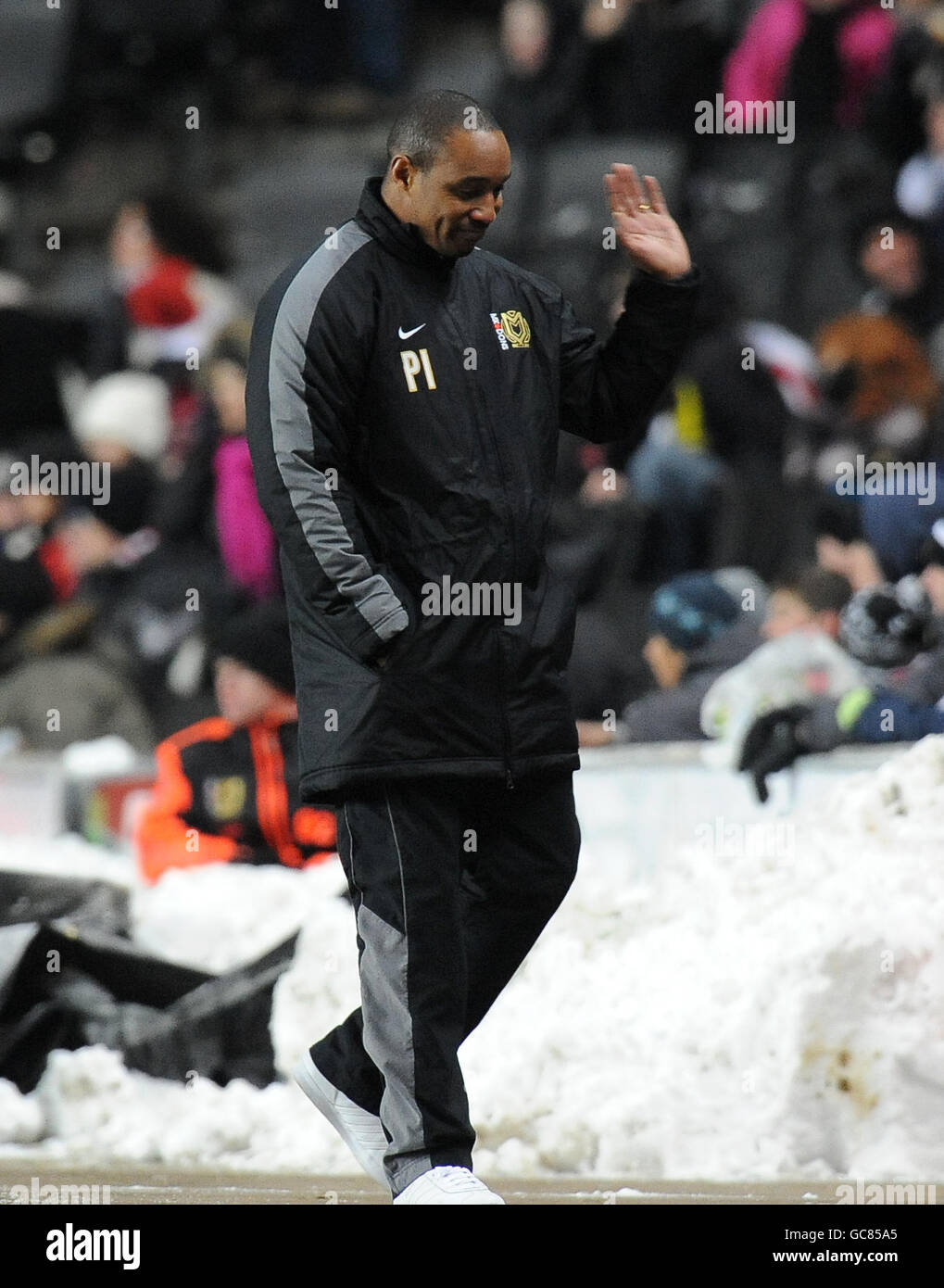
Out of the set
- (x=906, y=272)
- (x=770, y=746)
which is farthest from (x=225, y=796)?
(x=906, y=272)

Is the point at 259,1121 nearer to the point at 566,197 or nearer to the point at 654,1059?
the point at 654,1059

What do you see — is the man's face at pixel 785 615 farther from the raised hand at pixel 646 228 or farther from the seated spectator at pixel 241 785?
the raised hand at pixel 646 228

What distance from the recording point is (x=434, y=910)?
4543mm

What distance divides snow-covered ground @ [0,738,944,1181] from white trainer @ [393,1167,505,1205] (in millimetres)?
1182

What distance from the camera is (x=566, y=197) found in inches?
481

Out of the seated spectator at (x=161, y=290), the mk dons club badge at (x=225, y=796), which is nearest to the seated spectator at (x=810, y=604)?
the mk dons club badge at (x=225, y=796)

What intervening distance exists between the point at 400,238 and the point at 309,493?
0.58 metres

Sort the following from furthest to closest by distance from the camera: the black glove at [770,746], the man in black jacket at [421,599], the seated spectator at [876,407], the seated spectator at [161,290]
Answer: the seated spectator at [161,290] < the seated spectator at [876,407] < the black glove at [770,746] < the man in black jacket at [421,599]

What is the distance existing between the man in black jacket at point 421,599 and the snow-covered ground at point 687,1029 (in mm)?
1121

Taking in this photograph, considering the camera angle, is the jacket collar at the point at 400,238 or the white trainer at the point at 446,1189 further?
the jacket collar at the point at 400,238

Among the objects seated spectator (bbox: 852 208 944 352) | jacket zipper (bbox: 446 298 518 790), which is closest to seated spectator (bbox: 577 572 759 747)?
seated spectator (bbox: 852 208 944 352)

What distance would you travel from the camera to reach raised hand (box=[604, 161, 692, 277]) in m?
4.82

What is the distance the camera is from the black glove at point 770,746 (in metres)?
6.86

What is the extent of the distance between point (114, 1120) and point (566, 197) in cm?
707
